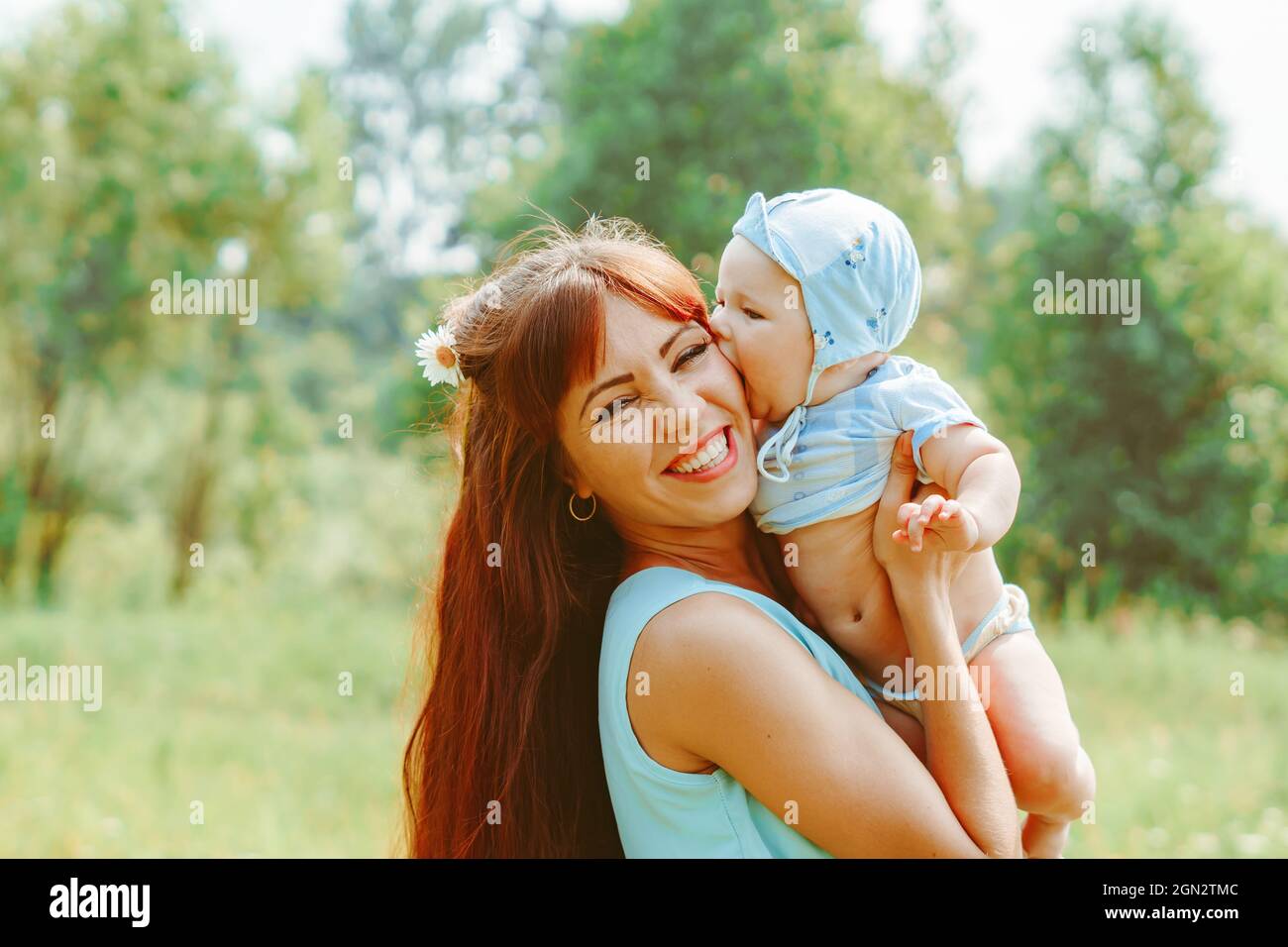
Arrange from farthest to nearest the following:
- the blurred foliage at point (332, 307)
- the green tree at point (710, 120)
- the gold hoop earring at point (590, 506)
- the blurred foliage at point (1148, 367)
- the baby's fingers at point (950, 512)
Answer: the blurred foliage at point (1148, 367)
the blurred foliage at point (332, 307)
the green tree at point (710, 120)
the gold hoop earring at point (590, 506)
the baby's fingers at point (950, 512)

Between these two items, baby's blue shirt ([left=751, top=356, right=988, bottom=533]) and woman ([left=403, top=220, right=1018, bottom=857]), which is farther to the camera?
baby's blue shirt ([left=751, top=356, right=988, bottom=533])

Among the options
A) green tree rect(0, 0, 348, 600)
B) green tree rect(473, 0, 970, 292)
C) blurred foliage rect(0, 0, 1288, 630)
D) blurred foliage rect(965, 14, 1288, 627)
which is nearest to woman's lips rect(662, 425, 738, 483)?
green tree rect(473, 0, 970, 292)

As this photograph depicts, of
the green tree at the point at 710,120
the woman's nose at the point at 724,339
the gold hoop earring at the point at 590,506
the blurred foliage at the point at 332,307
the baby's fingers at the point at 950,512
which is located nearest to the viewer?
the baby's fingers at the point at 950,512

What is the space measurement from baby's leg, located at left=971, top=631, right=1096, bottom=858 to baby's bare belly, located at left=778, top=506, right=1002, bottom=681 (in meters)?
0.09

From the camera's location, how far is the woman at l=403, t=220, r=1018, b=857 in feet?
6.10

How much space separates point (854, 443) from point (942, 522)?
0.28 m

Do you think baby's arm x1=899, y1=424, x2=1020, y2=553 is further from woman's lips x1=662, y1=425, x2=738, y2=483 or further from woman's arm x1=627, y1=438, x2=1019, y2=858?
woman's lips x1=662, y1=425, x2=738, y2=483

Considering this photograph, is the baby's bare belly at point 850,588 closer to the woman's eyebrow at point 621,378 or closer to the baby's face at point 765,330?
the baby's face at point 765,330

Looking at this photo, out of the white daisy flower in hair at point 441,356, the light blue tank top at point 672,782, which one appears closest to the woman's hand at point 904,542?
the light blue tank top at point 672,782

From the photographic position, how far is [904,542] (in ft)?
6.43

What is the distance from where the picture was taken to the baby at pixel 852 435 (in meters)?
2.06
